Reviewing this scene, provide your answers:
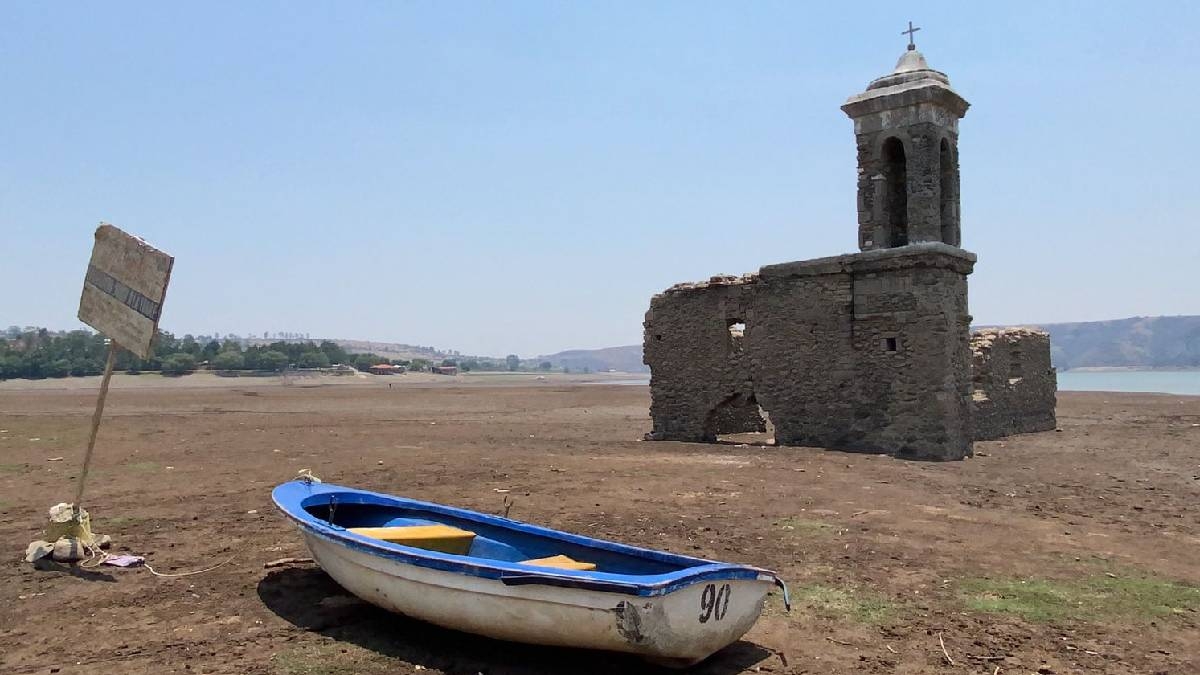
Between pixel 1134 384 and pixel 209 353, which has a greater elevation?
pixel 209 353

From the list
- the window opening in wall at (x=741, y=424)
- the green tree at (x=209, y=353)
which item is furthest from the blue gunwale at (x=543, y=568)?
the green tree at (x=209, y=353)

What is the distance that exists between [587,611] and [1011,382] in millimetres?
19064

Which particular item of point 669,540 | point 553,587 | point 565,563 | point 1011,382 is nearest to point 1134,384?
point 1011,382

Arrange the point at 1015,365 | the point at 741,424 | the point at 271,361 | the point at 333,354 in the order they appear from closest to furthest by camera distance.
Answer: the point at 1015,365, the point at 741,424, the point at 271,361, the point at 333,354

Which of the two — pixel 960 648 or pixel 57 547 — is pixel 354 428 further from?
pixel 960 648

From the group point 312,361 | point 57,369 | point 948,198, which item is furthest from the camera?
point 312,361

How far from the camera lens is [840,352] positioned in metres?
15.8

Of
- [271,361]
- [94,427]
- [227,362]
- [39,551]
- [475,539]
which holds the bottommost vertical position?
[39,551]

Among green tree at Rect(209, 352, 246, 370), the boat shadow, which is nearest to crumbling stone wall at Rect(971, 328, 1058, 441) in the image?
the boat shadow

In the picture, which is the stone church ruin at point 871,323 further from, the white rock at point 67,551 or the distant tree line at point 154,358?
the distant tree line at point 154,358

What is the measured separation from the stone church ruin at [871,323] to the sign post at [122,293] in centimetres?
1190

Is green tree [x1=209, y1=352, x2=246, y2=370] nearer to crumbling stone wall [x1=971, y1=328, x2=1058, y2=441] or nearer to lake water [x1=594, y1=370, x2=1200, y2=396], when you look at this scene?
lake water [x1=594, y1=370, x2=1200, y2=396]

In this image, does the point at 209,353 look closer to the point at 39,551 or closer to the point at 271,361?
the point at 271,361

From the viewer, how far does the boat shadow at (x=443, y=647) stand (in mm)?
4902
